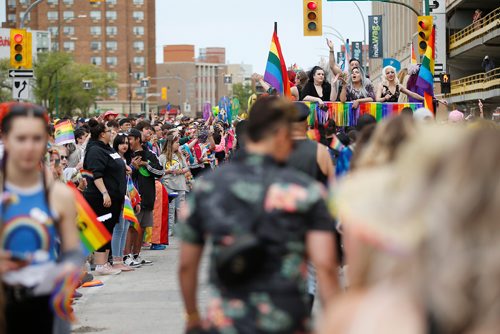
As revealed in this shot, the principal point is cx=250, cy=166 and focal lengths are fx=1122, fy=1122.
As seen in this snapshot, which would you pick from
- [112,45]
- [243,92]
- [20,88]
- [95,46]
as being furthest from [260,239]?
[243,92]

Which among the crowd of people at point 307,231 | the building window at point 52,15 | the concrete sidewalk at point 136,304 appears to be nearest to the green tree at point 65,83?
the building window at point 52,15

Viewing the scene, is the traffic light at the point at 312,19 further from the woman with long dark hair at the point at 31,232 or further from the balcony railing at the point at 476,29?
the woman with long dark hair at the point at 31,232

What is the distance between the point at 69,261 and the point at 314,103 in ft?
32.2

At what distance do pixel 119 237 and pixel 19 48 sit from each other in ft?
48.4

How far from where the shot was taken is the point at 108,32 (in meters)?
154

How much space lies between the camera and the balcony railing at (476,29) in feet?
150

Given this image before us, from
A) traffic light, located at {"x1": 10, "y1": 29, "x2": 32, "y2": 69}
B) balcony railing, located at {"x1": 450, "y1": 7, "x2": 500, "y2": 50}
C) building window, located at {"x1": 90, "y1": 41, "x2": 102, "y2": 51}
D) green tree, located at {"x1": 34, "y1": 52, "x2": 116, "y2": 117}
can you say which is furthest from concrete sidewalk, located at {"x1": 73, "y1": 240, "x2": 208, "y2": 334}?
building window, located at {"x1": 90, "y1": 41, "x2": 102, "y2": 51}

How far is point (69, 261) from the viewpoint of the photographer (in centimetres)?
549

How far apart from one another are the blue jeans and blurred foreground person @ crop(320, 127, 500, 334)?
12.1 metres

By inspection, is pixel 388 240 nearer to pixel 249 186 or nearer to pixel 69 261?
pixel 249 186

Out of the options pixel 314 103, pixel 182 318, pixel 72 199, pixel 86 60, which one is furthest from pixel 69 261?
pixel 86 60

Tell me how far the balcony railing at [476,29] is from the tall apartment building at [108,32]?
93865mm

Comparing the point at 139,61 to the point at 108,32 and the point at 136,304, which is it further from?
the point at 136,304

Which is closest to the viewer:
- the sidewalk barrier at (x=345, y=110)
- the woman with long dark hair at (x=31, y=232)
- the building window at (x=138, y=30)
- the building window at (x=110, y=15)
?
the woman with long dark hair at (x=31, y=232)
